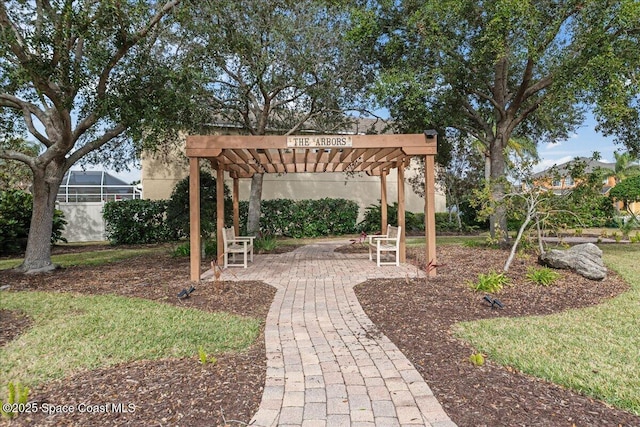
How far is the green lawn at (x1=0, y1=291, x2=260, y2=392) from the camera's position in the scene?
141 inches

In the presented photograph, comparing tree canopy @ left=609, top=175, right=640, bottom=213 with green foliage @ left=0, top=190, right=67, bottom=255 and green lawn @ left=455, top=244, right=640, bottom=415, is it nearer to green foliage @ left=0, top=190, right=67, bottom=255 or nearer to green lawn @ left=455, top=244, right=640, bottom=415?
green lawn @ left=455, top=244, right=640, bottom=415

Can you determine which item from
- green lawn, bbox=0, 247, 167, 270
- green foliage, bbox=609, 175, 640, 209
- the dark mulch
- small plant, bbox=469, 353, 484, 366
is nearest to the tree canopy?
green foliage, bbox=609, 175, 640, 209

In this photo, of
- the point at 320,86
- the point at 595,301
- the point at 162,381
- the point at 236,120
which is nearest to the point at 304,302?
the point at 162,381

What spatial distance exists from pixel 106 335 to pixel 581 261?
308 inches

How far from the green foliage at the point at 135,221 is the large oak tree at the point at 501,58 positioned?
969cm

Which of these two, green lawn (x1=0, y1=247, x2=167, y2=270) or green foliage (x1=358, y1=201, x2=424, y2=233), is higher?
green foliage (x1=358, y1=201, x2=424, y2=233)

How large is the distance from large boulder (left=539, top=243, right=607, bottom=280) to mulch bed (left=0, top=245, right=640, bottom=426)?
61cm

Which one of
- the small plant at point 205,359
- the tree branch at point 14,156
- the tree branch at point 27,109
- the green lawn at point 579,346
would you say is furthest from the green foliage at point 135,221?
the green lawn at point 579,346

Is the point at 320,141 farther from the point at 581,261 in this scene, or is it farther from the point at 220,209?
the point at 581,261

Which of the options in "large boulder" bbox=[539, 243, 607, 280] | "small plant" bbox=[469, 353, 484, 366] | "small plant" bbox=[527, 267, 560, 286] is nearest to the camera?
"small plant" bbox=[469, 353, 484, 366]

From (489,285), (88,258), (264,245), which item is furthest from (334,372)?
(88,258)

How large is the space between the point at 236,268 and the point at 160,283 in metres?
1.94

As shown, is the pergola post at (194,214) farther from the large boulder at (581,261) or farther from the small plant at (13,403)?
the large boulder at (581,261)

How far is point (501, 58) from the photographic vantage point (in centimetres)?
870
